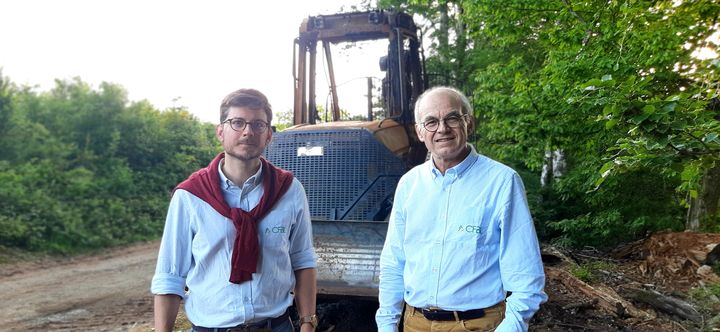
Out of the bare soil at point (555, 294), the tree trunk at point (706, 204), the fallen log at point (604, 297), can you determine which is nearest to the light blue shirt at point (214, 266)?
the bare soil at point (555, 294)

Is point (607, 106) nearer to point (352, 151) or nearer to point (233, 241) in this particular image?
point (233, 241)

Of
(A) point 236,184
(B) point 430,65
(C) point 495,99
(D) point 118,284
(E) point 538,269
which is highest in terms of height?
(B) point 430,65

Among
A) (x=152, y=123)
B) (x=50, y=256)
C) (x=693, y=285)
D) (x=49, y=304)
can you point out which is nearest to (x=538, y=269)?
(x=693, y=285)

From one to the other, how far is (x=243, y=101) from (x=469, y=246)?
1088 millimetres

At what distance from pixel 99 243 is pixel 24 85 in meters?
4.75

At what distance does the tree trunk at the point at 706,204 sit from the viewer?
8.36 m

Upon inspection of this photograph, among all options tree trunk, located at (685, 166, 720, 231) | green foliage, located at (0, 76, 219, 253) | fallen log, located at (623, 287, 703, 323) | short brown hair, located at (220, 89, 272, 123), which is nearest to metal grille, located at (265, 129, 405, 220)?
fallen log, located at (623, 287, 703, 323)

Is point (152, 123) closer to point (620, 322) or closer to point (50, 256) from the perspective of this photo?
point (50, 256)

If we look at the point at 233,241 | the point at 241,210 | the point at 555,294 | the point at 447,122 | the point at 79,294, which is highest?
the point at 447,122


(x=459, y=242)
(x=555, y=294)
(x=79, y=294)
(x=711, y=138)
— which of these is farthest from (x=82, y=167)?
(x=711, y=138)

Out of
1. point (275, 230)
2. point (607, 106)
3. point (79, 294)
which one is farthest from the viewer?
point (79, 294)

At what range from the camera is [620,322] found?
5340 mm

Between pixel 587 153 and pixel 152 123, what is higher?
pixel 152 123

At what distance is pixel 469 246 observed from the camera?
213 cm
